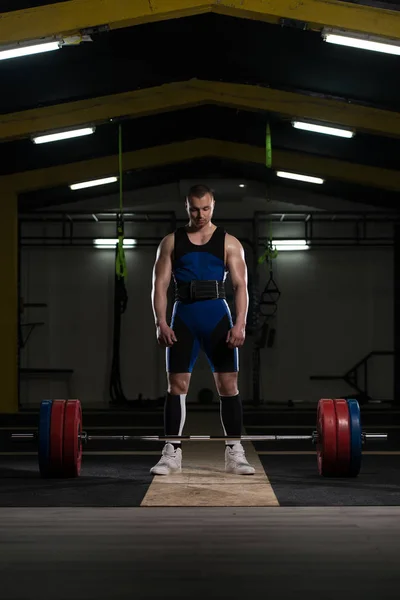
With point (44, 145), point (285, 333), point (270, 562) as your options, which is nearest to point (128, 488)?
point (270, 562)

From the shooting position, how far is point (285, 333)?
11.0 metres

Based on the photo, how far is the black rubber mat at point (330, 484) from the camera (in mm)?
3535

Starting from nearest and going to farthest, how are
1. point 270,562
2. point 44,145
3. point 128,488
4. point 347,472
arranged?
point 270,562, point 128,488, point 347,472, point 44,145

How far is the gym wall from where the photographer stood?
35.9ft

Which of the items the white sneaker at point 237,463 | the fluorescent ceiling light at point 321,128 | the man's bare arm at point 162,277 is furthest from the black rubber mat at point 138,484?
the fluorescent ceiling light at point 321,128

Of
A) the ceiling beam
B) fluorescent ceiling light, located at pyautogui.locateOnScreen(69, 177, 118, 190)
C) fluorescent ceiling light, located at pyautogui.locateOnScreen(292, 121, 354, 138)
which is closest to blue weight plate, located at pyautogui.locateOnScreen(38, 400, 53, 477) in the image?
fluorescent ceiling light, located at pyautogui.locateOnScreen(292, 121, 354, 138)

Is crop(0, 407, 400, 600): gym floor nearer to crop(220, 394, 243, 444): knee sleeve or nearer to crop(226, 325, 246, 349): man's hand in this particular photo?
crop(220, 394, 243, 444): knee sleeve

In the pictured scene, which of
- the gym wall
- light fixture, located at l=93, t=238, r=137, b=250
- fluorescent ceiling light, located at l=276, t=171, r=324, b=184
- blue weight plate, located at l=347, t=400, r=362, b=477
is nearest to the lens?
blue weight plate, located at l=347, t=400, r=362, b=477

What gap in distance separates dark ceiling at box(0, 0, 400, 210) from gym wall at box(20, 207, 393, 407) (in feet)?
6.64

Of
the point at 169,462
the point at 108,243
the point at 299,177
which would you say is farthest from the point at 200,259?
the point at 108,243

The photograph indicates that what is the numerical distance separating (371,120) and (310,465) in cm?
368

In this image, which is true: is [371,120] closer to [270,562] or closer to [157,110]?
[157,110]

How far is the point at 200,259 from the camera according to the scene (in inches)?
175

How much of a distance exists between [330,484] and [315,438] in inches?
11.2
